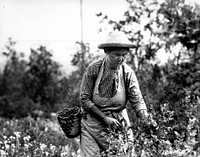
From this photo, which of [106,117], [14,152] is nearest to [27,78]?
[14,152]

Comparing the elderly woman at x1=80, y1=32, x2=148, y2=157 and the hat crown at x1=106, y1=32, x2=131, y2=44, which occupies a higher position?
the hat crown at x1=106, y1=32, x2=131, y2=44

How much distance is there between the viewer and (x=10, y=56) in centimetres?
2155

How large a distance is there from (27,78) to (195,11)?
9.04 meters

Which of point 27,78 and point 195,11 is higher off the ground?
point 195,11

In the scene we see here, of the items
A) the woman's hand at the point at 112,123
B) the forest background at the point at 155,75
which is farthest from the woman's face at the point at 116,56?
the forest background at the point at 155,75

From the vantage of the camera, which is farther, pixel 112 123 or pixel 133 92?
pixel 133 92

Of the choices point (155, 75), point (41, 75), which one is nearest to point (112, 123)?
point (155, 75)

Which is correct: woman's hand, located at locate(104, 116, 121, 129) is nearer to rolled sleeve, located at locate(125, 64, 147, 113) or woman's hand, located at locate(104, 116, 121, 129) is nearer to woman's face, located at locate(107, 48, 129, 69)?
rolled sleeve, located at locate(125, 64, 147, 113)

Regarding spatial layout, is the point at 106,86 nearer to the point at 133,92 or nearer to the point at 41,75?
the point at 133,92

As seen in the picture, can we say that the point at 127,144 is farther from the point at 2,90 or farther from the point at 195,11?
the point at 2,90

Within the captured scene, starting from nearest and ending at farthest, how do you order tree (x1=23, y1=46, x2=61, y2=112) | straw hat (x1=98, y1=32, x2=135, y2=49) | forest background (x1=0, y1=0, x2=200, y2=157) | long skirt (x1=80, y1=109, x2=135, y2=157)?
1. straw hat (x1=98, y1=32, x2=135, y2=49)
2. long skirt (x1=80, y1=109, x2=135, y2=157)
3. forest background (x1=0, y1=0, x2=200, y2=157)
4. tree (x1=23, y1=46, x2=61, y2=112)

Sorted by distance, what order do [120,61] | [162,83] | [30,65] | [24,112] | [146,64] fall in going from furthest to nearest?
[30,65]
[24,112]
[146,64]
[162,83]
[120,61]

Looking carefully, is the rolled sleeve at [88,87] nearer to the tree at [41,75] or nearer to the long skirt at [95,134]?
the long skirt at [95,134]

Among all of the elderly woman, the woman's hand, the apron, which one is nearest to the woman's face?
the elderly woman
